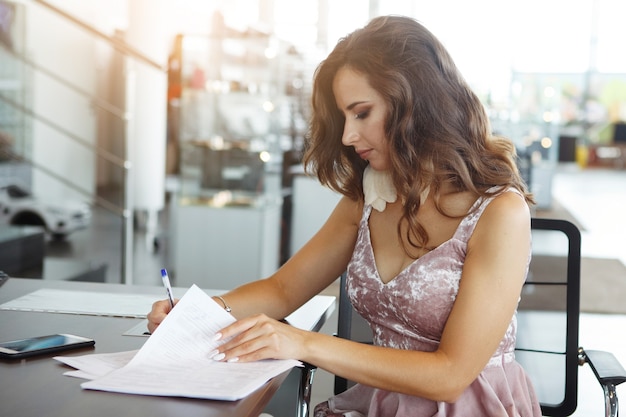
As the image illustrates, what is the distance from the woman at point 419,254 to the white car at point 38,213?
4905 mm

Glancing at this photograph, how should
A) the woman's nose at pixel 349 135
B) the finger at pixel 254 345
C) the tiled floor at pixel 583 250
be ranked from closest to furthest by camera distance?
the finger at pixel 254 345
the woman's nose at pixel 349 135
the tiled floor at pixel 583 250

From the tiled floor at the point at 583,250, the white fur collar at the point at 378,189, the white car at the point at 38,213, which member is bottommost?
the tiled floor at the point at 583,250

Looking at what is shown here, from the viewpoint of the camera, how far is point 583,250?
24.1 feet

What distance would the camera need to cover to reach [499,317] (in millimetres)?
1435

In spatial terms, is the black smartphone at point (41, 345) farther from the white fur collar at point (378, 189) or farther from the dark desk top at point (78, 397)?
the white fur collar at point (378, 189)

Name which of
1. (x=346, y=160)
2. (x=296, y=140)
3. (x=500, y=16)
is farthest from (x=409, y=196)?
(x=500, y=16)

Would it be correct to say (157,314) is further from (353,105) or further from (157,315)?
(353,105)

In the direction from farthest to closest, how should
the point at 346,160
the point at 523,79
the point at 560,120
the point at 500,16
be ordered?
the point at 560,120 < the point at 523,79 < the point at 500,16 < the point at 346,160

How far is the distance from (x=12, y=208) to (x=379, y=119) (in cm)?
521

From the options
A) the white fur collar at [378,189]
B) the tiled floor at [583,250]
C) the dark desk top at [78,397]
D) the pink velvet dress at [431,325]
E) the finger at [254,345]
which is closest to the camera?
the dark desk top at [78,397]

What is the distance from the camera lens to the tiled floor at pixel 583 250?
363cm

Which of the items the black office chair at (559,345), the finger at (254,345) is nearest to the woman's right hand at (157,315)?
the finger at (254,345)

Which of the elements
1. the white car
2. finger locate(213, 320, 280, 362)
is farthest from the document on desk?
the white car

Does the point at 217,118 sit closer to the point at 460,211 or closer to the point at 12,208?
the point at 12,208
